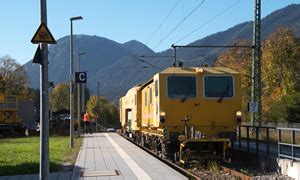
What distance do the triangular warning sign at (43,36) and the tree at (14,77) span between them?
7865cm

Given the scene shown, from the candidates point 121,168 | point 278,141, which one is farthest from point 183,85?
point 121,168

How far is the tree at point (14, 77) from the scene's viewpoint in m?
88.1

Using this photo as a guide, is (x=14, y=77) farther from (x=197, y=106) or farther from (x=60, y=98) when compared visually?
(x=197, y=106)

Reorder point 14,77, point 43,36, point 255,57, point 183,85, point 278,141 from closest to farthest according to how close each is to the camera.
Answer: point 43,36 < point 278,141 < point 183,85 < point 255,57 < point 14,77

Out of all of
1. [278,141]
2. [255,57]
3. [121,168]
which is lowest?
[121,168]

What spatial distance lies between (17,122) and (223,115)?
31.1 m

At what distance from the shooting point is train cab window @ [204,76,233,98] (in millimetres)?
18594

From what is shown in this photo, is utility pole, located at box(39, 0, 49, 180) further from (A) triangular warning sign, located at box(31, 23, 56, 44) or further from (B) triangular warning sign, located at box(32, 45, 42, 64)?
(A) triangular warning sign, located at box(31, 23, 56, 44)

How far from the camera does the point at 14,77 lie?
90125 millimetres

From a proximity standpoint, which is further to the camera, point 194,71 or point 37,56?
point 194,71

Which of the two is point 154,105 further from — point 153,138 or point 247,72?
point 247,72

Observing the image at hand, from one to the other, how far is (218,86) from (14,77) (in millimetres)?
76053

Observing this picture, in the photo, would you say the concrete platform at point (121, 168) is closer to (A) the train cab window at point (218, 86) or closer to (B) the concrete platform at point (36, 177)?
(B) the concrete platform at point (36, 177)

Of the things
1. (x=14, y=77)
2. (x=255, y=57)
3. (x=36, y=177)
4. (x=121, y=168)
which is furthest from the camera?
(x=14, y=77)
